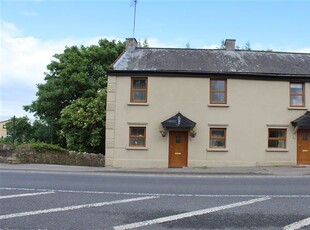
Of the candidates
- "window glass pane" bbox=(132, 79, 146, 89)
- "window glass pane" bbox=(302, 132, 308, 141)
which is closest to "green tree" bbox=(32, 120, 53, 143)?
"window glass pane" bbox=(132, 79, 146, 89)

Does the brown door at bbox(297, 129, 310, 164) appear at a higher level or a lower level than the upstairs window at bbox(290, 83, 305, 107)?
lower

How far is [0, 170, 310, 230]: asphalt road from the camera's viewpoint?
6562mm

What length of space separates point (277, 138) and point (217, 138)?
3.50 metres

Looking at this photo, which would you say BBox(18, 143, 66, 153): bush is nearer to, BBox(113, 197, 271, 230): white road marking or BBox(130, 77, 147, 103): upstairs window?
BBox(130, 77, 147, 103): upstairs window

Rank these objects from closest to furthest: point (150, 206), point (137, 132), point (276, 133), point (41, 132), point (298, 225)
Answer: point (298, 225), point (150, 206), point (137, 132), point (276, 133), point (41, 132)

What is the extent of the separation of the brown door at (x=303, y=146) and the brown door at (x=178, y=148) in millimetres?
6569

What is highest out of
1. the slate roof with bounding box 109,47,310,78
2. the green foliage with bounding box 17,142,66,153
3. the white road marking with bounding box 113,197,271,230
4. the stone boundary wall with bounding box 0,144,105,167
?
the slate roof with bounding box 109,47,310,78

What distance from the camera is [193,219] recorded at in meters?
6.92

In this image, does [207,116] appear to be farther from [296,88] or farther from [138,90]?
[296,88]

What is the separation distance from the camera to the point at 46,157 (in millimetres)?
20969

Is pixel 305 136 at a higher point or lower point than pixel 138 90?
lower

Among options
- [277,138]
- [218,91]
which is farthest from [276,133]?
[218,91]

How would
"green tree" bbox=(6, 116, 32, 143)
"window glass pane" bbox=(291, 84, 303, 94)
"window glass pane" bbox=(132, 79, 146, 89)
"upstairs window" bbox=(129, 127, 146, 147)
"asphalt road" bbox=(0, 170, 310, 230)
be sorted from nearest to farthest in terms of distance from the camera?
"asphalt road" bbox=(0, 170, 310, 230)
"upstairs window" bbox=(129, 127, 146, 147)
"window glass pane" bbox=(132, 79, 146, 89)
"window glass pane" bbox=(291, 84, 303, 94)
"green tree" bbox=(6, 116, 32, 143)

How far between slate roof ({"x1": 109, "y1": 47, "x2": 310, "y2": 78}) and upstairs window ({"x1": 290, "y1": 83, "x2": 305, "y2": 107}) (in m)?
0.75
